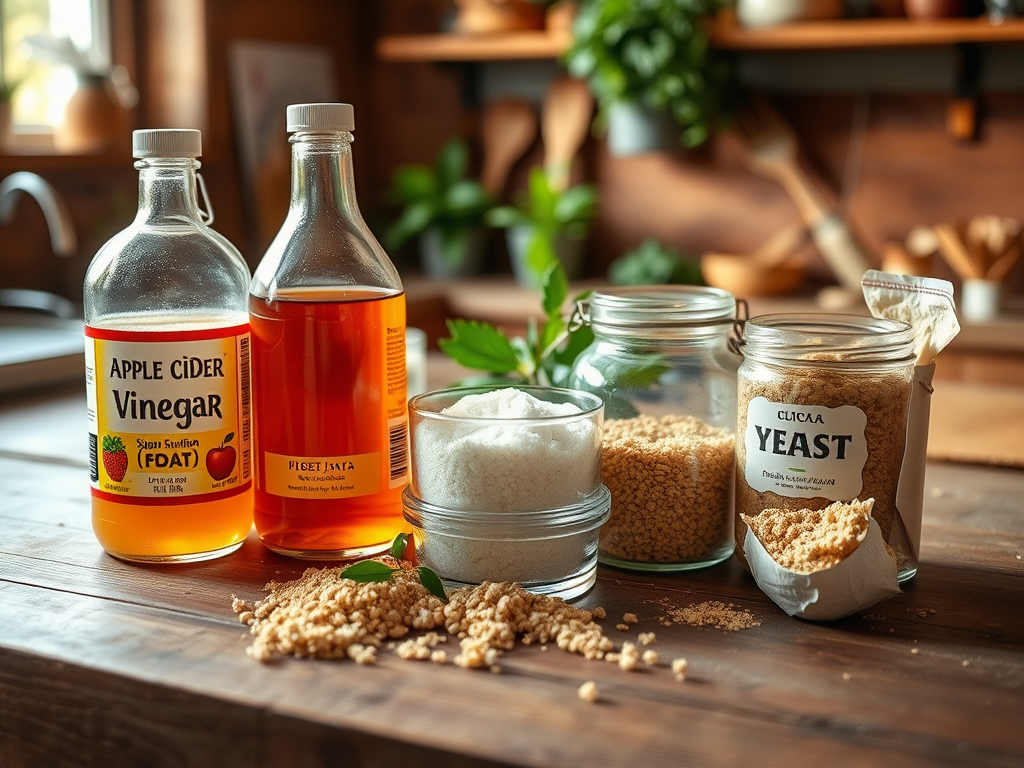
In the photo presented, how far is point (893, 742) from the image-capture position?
0.56 metres

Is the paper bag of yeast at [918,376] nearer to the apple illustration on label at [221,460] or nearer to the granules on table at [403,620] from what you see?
the granules on table at [403,620]

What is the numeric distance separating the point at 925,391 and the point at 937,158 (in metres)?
2.00

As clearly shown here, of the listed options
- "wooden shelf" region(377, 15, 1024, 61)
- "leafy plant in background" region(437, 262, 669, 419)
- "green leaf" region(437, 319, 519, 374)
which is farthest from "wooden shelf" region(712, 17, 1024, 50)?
"green leaf" region(437, 319, 519, 374)

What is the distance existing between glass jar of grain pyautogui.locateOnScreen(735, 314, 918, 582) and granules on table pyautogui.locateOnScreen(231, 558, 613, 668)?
170 millimetres

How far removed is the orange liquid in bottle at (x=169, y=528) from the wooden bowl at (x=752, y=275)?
5.94 ft

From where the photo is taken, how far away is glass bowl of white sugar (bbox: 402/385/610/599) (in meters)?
0.73

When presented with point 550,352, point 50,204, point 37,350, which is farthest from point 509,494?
point 50,204

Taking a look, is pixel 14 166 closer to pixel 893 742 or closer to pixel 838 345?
pixel 838 345

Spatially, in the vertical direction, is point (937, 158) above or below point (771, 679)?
above

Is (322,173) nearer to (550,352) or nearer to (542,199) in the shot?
(550,352)

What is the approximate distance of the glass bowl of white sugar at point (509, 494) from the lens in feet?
2.39

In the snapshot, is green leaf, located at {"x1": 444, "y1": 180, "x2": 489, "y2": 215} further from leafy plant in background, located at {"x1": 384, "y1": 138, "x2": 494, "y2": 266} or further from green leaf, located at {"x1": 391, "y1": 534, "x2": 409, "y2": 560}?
green leaf, located at {"x1": 391, "y1": 534, "x2": 409, "y2": 560}


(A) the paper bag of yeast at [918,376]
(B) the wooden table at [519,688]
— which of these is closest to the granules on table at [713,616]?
(B) the wooden table at [519,688]

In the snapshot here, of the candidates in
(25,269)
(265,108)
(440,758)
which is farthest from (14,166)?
(440,758)
